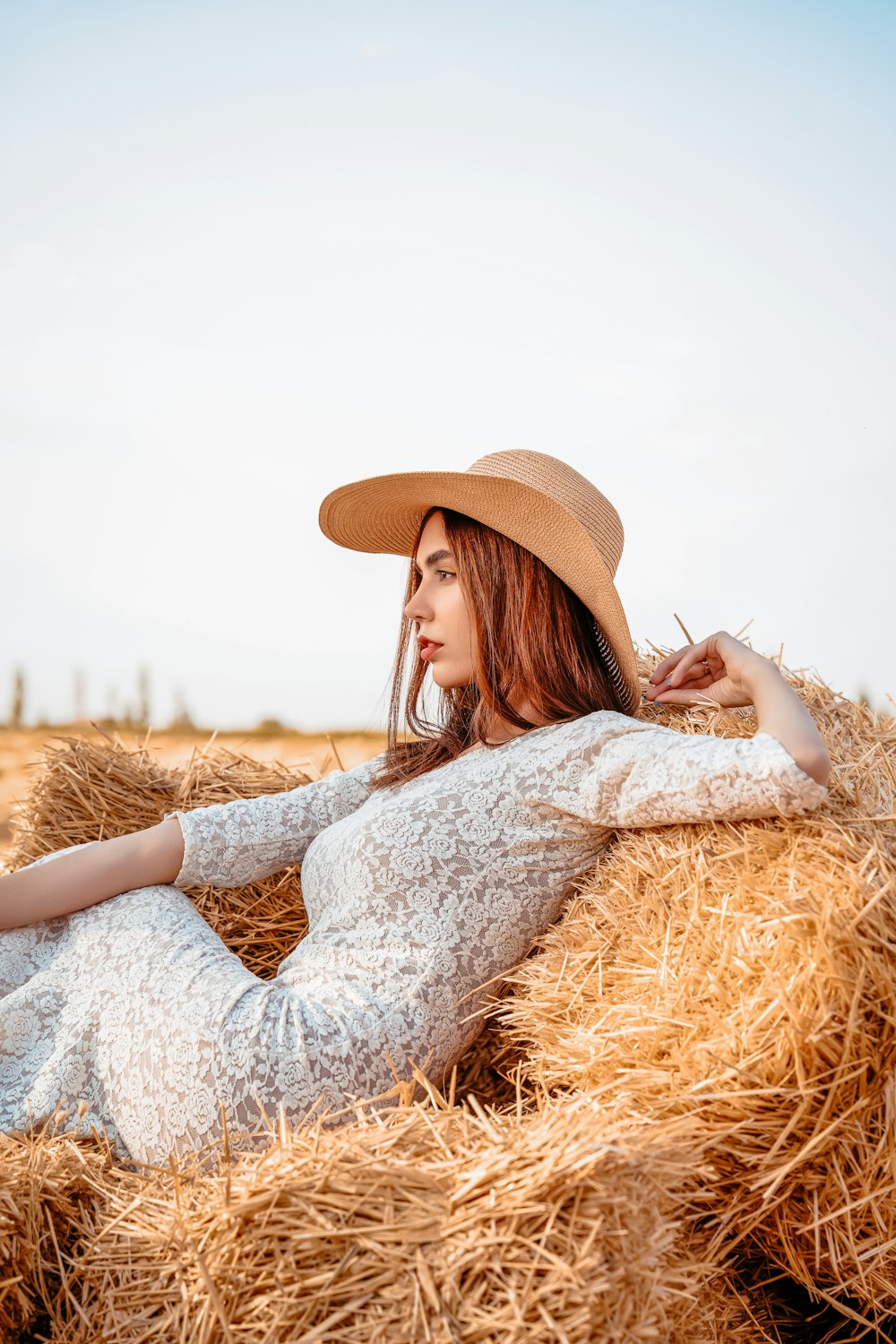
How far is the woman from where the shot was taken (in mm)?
1867

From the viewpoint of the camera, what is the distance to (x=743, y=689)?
2.15 metres

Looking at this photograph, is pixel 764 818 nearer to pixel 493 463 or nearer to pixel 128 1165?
pixel 493 463

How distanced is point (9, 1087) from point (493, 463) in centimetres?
171

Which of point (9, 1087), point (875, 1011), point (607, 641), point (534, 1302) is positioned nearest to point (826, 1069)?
point (875, 1011)

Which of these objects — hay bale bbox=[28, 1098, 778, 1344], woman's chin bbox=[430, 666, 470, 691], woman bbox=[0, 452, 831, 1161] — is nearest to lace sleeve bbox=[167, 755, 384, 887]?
woman bbox=[0, 452, 831, 1161]

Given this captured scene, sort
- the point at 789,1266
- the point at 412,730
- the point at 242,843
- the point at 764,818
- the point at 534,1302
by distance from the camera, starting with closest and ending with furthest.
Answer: the point at 534,1302
the point at 789,1266
the point at 764,818
the point at 242,843
the point at 412,730

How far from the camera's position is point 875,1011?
159cm

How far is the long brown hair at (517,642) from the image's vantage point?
243 cm

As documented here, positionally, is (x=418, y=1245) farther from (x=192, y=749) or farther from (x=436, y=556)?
(x=192, y=749)

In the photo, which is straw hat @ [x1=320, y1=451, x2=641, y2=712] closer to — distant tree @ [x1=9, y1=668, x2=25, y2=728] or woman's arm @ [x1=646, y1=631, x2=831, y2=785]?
woman's arm @ [x1=646, y1=631, x2=831, y2=785]

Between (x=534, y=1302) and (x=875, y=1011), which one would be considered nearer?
(x=534, y=1302)

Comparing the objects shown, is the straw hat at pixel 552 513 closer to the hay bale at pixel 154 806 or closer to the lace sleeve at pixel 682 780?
the lace sleeve at pixel 682 780

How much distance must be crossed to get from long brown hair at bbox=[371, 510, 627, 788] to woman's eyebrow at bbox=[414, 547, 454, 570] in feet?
0.07

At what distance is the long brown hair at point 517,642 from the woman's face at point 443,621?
0.02 meters
